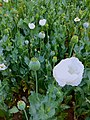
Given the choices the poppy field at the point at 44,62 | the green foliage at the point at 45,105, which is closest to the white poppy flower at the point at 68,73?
the poppy field at the point at 44,62

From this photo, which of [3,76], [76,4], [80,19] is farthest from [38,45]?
[76,4]

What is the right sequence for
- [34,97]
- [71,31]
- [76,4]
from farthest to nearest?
[76,4]
[71,31]
[34,97]

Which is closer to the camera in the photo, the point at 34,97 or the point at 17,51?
the point at 34,97

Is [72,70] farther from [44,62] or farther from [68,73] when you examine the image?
[44,62]

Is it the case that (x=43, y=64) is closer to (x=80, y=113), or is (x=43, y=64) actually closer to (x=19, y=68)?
(x=19, y=68)

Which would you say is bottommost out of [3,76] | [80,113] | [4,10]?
[80,113]

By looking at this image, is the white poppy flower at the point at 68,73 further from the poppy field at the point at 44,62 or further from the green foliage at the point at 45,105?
the green foliage at the point at 45,105

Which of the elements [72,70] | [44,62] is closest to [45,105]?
[72,70]
